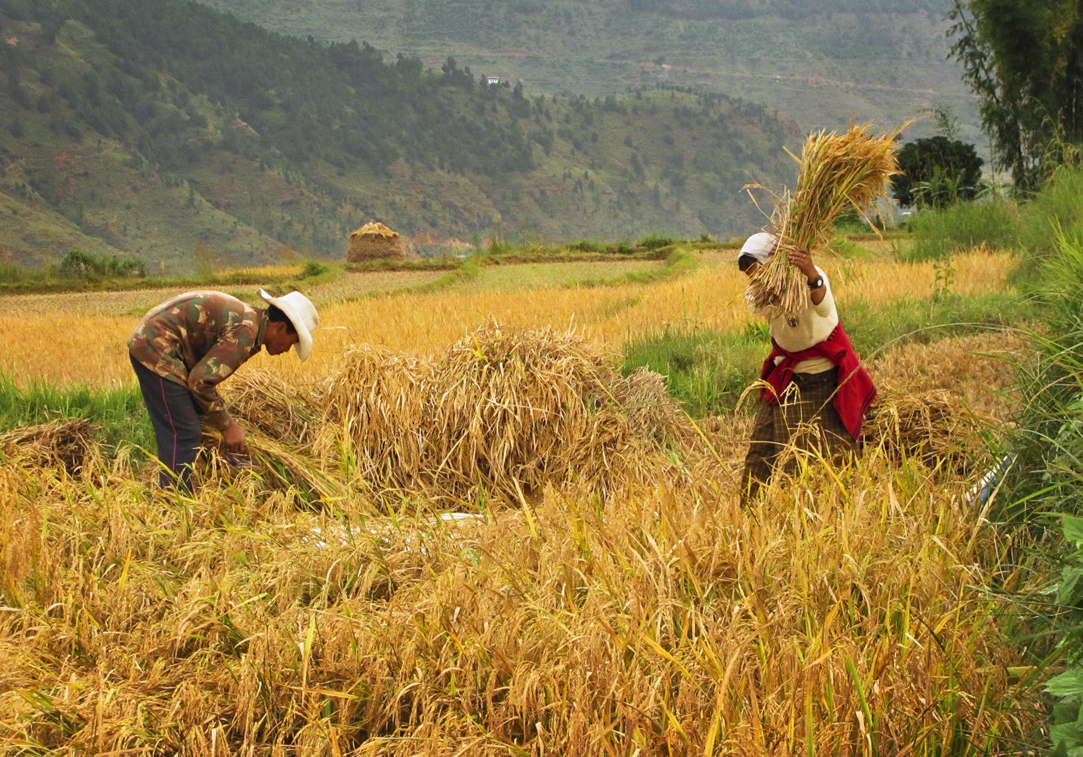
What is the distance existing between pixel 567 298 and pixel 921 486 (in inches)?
343

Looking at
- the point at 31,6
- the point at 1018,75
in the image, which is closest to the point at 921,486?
the point at 1018,75

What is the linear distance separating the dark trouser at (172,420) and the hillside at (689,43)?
134 meters

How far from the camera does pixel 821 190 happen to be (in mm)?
4047

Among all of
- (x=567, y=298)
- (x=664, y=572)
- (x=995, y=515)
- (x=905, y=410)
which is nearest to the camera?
(x=664, y=572)

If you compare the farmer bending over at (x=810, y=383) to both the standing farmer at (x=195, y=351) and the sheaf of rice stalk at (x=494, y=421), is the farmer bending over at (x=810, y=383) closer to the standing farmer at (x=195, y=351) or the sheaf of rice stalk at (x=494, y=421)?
the sheaf of rice stalk at (x=494, y=421)

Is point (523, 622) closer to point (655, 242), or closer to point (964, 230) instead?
point (964, 230)

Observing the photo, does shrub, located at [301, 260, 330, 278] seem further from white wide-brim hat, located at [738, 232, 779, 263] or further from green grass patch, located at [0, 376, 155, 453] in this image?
white wide-brim hat, located at [738, 232, 779, 263]

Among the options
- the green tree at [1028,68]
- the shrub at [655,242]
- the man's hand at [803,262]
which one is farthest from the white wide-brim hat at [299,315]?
the shrub at [655,242]

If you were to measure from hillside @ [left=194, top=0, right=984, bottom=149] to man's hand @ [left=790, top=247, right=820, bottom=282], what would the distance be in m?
134

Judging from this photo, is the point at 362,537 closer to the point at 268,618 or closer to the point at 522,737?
the point at 268,618

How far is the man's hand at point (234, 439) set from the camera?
15.8ft

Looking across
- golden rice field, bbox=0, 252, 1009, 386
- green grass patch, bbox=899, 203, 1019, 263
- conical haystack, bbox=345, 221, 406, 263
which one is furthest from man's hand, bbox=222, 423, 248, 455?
conical haystack, bbox=345, 221, 406, 263

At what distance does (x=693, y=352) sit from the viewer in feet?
23.7

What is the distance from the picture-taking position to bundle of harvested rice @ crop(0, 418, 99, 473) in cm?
511
